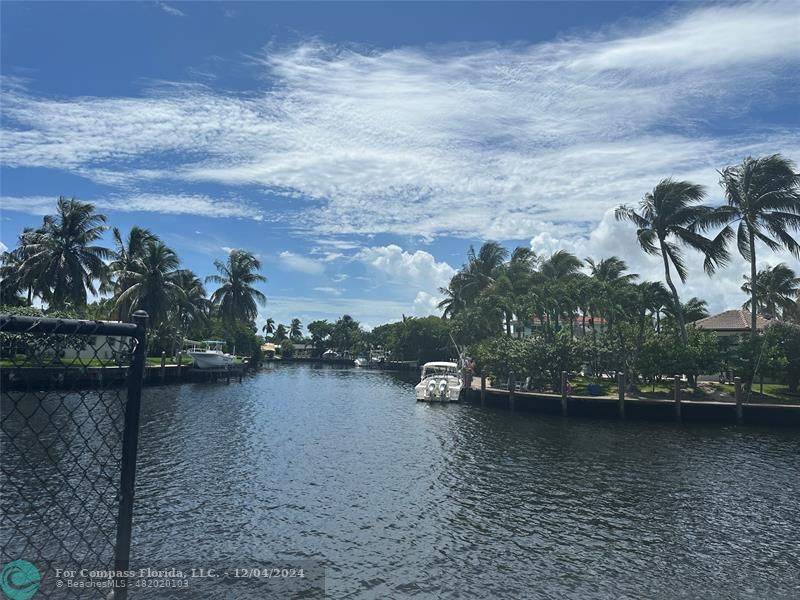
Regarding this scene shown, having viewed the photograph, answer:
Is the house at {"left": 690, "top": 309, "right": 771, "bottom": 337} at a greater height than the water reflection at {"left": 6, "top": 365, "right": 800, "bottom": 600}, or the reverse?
the house at {"left": 690, "top": 309, "right": 771, "bottom": 337}

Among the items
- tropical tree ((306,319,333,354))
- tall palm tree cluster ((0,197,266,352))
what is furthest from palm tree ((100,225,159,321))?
tropical tree ((306,319,333,354))

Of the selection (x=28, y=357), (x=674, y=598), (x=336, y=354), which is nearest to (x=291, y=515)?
(x=674, y=598)

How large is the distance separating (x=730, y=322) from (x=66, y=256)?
68010 millimetres

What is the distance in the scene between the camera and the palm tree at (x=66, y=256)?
52.2m

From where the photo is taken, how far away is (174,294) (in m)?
61.8

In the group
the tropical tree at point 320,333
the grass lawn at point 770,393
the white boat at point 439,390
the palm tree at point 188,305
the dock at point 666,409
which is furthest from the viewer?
the tropical tree at point 320,333

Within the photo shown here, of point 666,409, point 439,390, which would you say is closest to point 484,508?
point 666,409

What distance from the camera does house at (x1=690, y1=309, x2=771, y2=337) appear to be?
56.4 meters

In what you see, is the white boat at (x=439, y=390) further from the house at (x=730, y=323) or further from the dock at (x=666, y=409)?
the house at (x=730, y=323)

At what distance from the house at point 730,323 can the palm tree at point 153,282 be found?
5556 centimetres

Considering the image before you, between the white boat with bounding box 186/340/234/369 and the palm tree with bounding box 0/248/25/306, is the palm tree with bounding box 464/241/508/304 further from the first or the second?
the palm tree with bounding box 0/248/25/306

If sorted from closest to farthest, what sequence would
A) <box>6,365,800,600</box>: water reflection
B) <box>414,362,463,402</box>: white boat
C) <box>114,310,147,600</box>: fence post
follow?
<box>114,310,147,600</box>: fence post, <box>6,365,800,600</box>: water reflection, <box>414,362,463,402</box>: white boat

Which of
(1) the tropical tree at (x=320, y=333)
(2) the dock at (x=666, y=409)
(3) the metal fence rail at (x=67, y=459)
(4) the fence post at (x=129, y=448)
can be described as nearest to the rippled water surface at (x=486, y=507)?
(3) the metal fence rail at (x=67, y=459)

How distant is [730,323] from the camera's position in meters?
58.5
